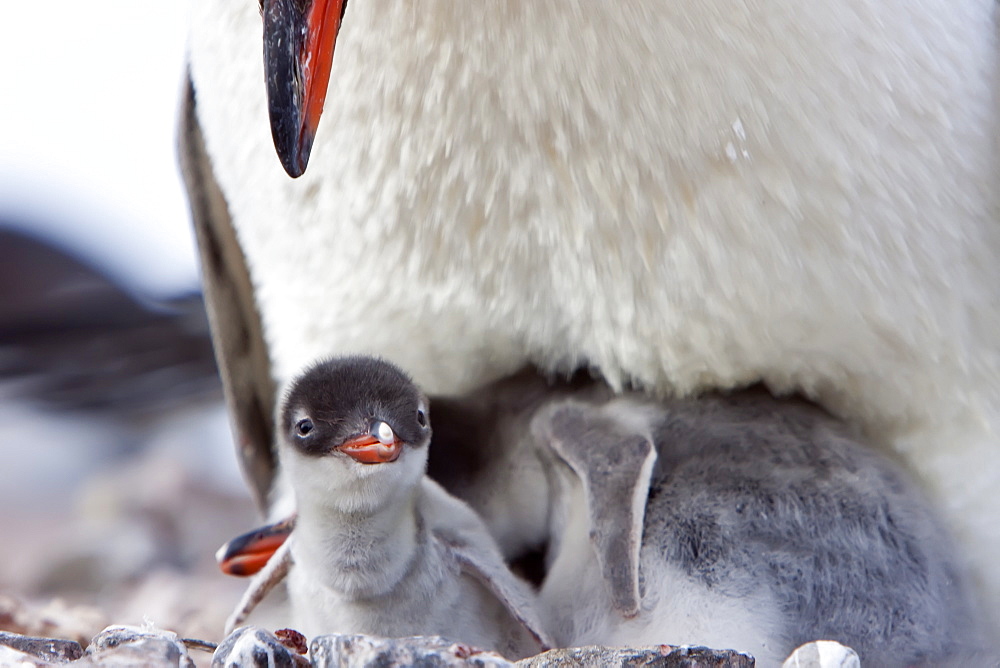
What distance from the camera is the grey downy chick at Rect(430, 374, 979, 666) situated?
30.2 inches

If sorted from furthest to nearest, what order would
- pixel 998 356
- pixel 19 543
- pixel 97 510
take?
1. pixel 97 510
2. pixel 19 543
3. pixel 998 356

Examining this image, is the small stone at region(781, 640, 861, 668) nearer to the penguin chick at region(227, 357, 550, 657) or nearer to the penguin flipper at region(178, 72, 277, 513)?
the penguin chick at region(227, 357, 550, 657)

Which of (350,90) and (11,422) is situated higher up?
(350,90)

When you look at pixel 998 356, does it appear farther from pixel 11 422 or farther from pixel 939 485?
pixel 11 422

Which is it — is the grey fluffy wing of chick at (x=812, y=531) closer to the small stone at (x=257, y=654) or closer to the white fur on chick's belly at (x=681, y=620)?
the white fur on chick's belly at (x=681, y=620)

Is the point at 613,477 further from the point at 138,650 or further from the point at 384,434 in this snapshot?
the point at 138,650

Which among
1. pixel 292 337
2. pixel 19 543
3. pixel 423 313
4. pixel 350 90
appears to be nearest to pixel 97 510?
pixel 19 543

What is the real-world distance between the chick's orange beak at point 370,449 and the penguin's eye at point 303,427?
42mm

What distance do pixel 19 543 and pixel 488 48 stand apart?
1.11 meters

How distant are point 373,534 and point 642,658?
0.25 m

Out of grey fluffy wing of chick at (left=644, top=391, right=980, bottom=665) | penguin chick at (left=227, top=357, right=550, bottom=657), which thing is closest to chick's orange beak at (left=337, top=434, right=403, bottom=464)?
penguin chick at (left=227, top=357, right=550, bottom=657)

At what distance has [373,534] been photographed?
78cm

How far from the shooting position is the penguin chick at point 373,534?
2.51 ft

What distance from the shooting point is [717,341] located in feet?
2.71
